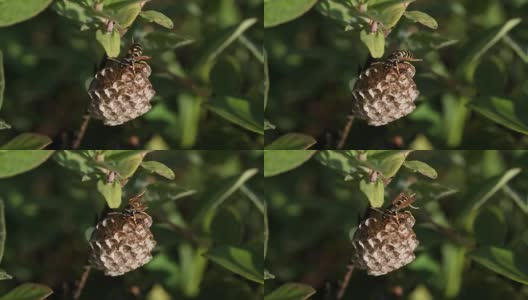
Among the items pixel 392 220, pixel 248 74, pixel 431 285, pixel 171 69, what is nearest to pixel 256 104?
pixel 248 74

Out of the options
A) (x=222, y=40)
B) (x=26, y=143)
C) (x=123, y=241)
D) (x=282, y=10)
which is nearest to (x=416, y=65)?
(x=282, y=10)

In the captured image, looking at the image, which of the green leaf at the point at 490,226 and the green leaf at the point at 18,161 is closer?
the green leaf at the point at 18,161

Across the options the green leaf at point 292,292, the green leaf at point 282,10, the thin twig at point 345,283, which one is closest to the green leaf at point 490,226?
the thin twig at point 345,283

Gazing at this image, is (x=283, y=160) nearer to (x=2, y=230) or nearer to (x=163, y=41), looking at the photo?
(x=163, y=41)

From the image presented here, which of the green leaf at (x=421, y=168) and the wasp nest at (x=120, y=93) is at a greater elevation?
the wasp nest at (x=120, y=93)

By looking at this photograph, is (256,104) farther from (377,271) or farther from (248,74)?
(377,271)

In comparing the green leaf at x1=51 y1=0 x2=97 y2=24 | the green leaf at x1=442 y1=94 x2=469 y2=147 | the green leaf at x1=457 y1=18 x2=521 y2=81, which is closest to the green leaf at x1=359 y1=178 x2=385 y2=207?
the green leaf at x1=442 y1=94 x2=469 y2=147

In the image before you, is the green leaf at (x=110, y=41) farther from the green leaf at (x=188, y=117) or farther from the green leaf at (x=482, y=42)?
the green leaf at (x=482, y=42)

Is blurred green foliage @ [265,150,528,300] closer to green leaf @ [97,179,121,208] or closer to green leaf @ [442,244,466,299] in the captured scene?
green leaf @ [442,244,466,299]
